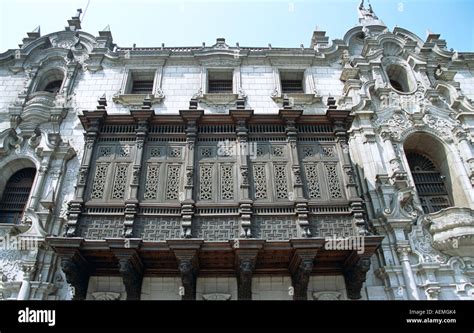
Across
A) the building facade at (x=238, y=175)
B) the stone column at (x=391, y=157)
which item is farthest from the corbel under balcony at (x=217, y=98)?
the stone column at (x=391, y=157)

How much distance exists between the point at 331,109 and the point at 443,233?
4.83 metres

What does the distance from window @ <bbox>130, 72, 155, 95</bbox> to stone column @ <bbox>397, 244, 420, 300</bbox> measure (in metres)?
10.7

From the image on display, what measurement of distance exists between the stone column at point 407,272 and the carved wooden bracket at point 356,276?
135 cm

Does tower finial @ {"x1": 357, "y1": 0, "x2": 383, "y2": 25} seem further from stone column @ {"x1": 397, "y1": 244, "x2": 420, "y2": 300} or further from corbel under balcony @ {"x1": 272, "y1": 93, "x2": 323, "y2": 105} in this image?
stone column @ {"x1": 397, "y1": 244, "x2": 420, "y2": 300}

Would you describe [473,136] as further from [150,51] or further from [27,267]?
[27,267]

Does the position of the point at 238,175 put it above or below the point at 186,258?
above

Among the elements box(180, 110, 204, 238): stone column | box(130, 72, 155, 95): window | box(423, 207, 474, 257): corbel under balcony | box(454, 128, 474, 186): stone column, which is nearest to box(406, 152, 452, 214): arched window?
box(454, 128, 474, 186): stone column

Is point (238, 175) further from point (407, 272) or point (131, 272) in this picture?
point (407, 272)

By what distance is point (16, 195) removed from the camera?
473 inches

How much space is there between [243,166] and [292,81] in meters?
6.39

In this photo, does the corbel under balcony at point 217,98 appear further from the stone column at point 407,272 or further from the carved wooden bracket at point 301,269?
the stone column at point 407,272

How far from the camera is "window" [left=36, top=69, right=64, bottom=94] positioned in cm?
1480

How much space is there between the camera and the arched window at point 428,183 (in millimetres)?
11906

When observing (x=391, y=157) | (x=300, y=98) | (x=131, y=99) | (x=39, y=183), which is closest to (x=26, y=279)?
(x=39, y=183)
